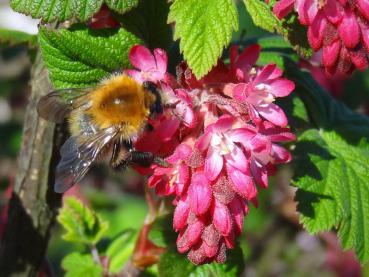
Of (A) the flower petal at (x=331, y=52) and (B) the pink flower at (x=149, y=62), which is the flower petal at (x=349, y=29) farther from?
(B) the pink flower at (x=149, y=62)

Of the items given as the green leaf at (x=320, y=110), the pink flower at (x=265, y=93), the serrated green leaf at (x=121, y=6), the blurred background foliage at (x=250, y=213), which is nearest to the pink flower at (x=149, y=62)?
the serrated green leaf at (x=121, y=6)

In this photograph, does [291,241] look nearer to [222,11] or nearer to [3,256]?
[3,256]

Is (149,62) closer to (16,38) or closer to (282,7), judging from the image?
(282,7)

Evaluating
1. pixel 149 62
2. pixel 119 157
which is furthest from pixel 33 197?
pixel 149 62

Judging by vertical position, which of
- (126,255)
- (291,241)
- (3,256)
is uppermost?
(3,256)

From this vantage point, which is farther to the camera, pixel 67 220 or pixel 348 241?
pixel 67 220

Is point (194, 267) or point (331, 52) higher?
point (331, 52)

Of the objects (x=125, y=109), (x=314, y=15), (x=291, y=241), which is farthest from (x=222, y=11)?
(x=291, y=241)

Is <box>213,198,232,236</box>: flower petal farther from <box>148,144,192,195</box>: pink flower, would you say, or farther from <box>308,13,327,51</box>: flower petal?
<box>308,13,327,51</box>: flower petal

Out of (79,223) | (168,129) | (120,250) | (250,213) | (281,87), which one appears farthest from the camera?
(250,213)
